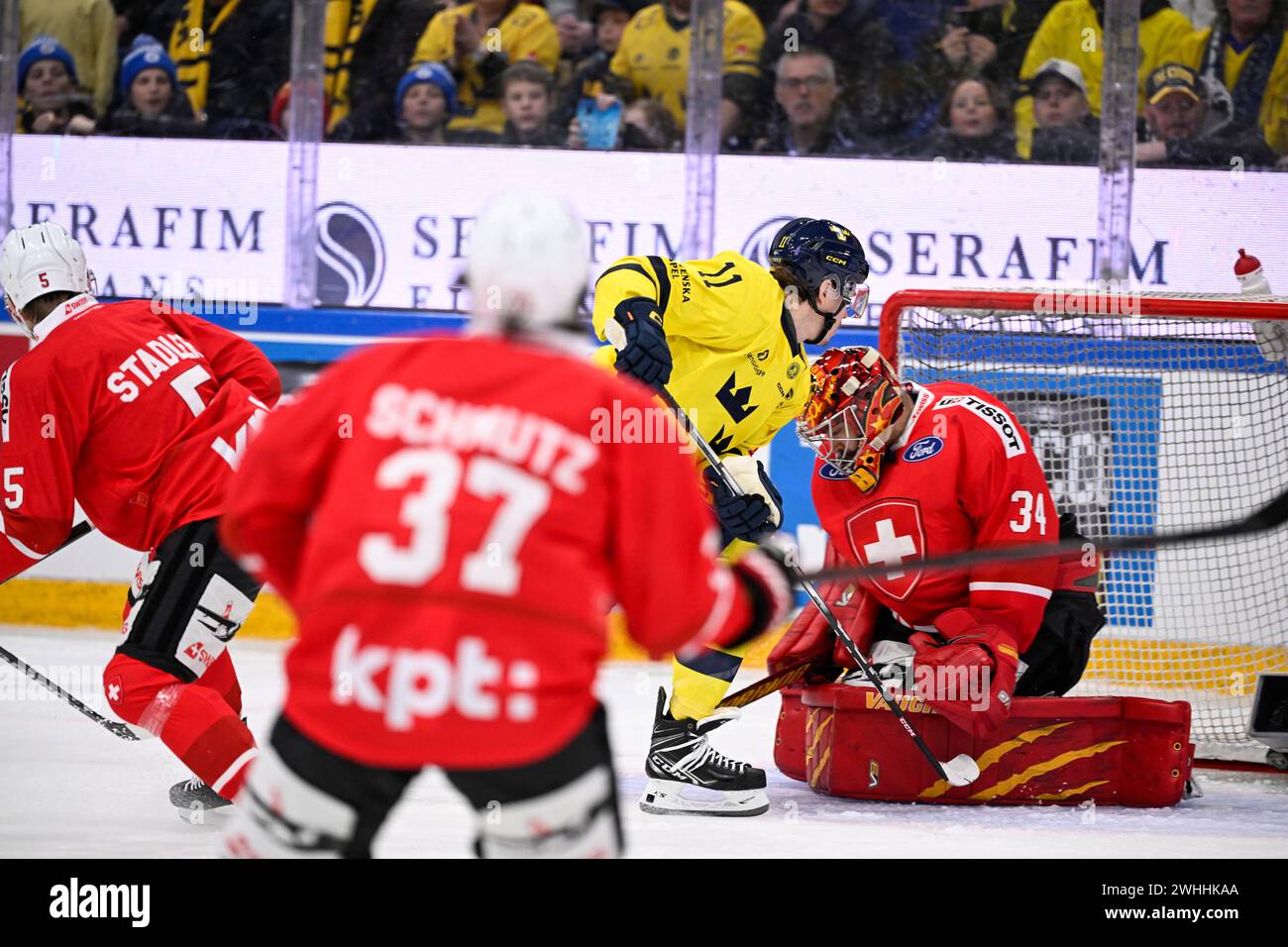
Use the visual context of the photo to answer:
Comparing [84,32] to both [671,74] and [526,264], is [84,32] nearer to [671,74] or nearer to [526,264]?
[671,74]

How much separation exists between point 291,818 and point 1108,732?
2337 millimetres

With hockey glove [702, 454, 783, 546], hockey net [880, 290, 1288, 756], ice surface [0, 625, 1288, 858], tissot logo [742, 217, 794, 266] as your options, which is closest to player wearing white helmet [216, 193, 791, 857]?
ice surface [0, 625, 1288, 858]

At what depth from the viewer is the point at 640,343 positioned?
3.16 meters

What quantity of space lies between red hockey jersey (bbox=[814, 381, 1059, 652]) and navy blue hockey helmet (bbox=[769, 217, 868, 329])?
0.29 meters

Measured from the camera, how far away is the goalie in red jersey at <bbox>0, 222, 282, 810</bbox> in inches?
115

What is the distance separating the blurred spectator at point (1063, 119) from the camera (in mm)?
5590

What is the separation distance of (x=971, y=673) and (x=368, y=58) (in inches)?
147

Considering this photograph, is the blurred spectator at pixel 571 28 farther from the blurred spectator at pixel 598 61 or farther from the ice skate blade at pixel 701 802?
the ice skate blade at pixel 701 802

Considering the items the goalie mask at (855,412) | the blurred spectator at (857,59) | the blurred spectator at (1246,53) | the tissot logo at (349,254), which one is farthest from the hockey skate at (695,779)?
the blurred spectator at (1246,53)

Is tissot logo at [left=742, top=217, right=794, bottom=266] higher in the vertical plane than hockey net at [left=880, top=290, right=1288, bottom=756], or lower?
higher

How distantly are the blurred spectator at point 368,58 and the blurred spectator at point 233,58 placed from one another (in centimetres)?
19

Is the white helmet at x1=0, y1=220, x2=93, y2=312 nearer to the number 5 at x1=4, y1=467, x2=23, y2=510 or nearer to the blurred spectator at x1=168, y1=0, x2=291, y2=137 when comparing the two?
the number 5 at x1=4, y1=467, x2=23, y2=510

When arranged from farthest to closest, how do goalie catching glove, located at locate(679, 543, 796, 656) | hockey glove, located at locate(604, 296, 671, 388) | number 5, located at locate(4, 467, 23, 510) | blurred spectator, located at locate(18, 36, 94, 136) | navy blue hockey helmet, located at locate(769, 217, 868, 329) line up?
blurred spectator, located at locate(18, 36, 94, 136), navy blue hockey helmet, located at locate(769, 217, 868, 329), hockey glove, located at locate(604, 296, 671, 388), number 5, located at locate(4, 467, 23, 510), goalie catching glove, located at locate(679, 543, 796, 656)

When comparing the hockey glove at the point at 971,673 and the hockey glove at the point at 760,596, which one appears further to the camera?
the hockey glove at the point at 971,673
